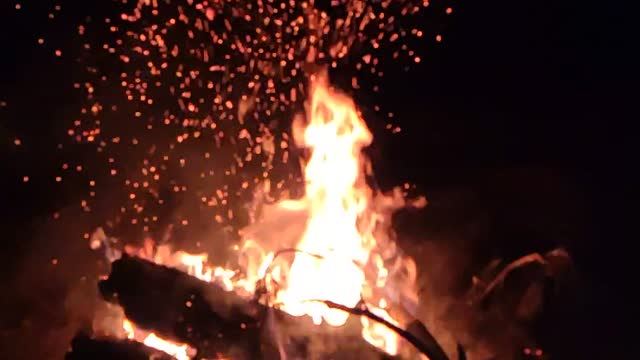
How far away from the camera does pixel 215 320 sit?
2809 millimetres

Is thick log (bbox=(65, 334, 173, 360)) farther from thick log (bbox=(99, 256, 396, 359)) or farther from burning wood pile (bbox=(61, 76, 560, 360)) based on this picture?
thick log (bbox=(99, 256, 396, 359))

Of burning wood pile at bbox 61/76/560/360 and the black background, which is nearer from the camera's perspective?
burning wood pile at bbox 61/76/560/360

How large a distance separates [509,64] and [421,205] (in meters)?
0.79

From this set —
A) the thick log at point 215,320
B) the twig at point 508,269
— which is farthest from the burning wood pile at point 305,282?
the twig at point 508,269

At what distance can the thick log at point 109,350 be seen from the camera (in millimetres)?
2737

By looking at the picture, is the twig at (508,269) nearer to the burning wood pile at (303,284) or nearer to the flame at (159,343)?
the burning wood pile at (303,284)

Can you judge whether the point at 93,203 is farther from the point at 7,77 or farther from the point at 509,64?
the point at 509,64

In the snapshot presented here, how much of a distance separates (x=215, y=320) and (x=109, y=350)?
345 millimetres

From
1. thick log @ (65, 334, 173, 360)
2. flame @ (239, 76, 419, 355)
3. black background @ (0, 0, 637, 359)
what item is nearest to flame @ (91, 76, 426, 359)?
flame @ (239, 76, 419, 355)

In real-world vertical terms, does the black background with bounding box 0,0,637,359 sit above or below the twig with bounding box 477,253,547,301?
above

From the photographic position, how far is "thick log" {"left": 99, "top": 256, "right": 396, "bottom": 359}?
280 cm

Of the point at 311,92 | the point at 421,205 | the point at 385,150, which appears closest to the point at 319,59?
the point at 311,92

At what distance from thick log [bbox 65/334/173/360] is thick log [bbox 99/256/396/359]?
0.12 m

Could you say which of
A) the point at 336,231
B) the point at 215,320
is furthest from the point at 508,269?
the point at 215,320
